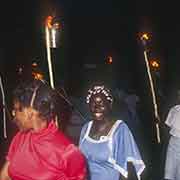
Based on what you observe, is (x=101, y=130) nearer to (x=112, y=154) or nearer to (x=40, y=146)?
(x=112, y=154)

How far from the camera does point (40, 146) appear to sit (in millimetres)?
4469

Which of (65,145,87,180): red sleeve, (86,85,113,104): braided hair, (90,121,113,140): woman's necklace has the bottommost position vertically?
(90,121,113,140): woman's necklace

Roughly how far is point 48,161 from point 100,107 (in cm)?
192

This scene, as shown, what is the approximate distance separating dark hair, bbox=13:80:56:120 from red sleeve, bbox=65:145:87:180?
304 mm

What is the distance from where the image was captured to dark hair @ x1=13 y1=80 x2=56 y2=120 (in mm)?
4477

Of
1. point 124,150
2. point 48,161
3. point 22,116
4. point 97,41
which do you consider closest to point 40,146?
point 48,161

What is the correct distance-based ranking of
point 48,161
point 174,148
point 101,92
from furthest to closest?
1. point 174,148
2. point 101,92
3. point 48,161

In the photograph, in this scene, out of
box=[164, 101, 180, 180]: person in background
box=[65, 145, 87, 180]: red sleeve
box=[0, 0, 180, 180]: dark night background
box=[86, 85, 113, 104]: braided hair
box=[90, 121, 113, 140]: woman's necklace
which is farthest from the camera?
box=[0, 0, 180, 180]: dark night background

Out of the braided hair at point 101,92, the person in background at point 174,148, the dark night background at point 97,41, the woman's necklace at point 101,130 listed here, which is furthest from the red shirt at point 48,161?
the dark night background at point 97,41

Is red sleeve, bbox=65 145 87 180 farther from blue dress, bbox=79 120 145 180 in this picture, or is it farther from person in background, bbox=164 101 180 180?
person in background, bbox=164 101 180 180

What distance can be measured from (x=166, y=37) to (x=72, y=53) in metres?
5.54

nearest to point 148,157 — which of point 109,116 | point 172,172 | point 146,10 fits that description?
point 172,172

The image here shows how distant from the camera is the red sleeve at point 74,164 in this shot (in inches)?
175

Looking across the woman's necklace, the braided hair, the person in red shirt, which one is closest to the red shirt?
the person in red shirt
